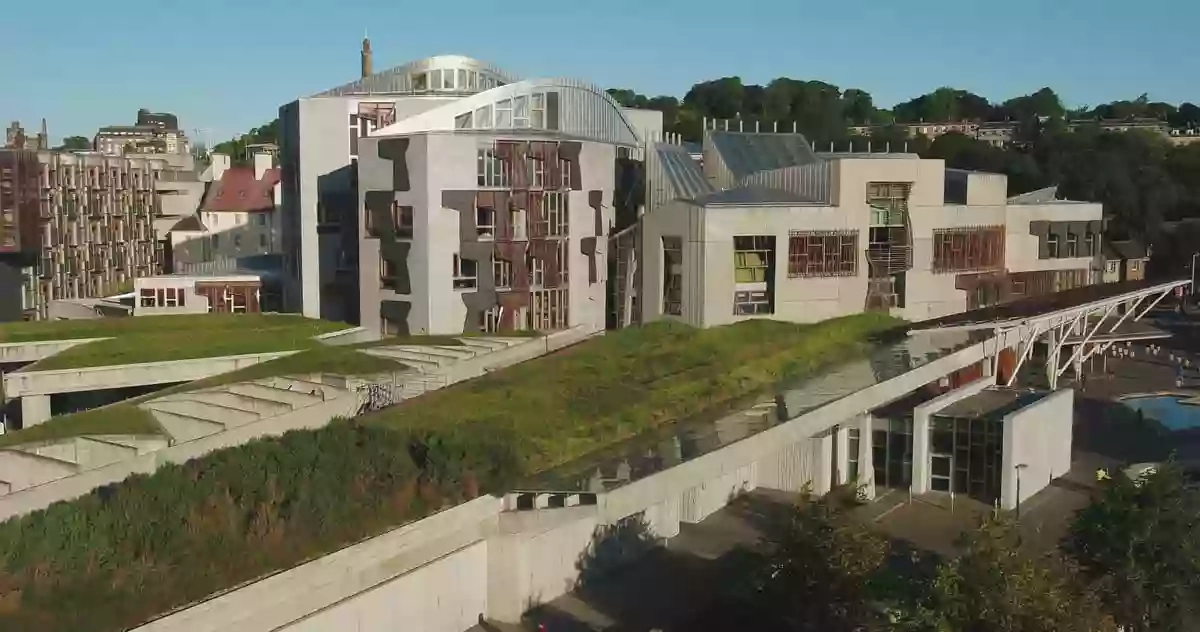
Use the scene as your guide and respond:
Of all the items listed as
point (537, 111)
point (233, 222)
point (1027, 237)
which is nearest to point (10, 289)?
point (233, 222)

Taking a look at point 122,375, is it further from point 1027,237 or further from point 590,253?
point 1027,237

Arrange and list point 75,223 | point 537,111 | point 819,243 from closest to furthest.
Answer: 1. point 819,243
2. point 537,111
3. point 75,223

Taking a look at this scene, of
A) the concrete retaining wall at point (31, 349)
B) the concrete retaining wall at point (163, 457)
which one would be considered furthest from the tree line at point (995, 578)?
the concrete retaining wall at point (31, 349)

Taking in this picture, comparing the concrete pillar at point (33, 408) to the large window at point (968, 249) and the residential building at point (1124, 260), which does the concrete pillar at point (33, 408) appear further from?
the residential building at point (1124, 260)

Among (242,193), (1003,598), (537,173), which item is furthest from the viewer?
(242,193)

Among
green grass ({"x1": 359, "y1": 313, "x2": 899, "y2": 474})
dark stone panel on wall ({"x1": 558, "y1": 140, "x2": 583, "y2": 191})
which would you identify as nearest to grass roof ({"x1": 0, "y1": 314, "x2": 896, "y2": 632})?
green grass ({"x1": 359, "y1": 313, "x2": 899, "y2": 474})

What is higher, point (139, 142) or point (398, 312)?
point (139, 142)
